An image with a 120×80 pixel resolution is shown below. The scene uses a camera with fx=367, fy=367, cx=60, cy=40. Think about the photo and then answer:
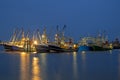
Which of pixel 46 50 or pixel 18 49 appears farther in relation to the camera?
pixel 18 49

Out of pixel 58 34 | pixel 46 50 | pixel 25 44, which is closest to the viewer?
pixel 46 50

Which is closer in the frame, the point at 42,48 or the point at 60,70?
the point at 60,70

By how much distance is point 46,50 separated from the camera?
130 m

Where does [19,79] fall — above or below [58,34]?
below

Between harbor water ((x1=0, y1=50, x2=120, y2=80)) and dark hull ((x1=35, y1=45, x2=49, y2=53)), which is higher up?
dark hull ((x1=35, y1=45, x2=49, y2=53))

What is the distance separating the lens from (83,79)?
119ft

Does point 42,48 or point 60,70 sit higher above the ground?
point 42,48

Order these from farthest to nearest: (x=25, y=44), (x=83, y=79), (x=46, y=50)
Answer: (x=25, y=44) < (x=46, y=50) < (x=83, y=79)

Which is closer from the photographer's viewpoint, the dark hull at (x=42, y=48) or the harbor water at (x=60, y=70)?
the harbor water at (x=60, y=70)

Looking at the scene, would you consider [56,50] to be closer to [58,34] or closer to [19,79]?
[58,34]

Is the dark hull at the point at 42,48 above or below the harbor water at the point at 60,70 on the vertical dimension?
above

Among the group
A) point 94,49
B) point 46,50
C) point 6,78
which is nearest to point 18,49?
point 46,50

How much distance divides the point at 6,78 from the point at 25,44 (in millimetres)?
109399

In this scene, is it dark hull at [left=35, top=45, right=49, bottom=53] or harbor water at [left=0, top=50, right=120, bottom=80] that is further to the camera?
dark hull at [left=35, top=45, right=49, bottom=53]
